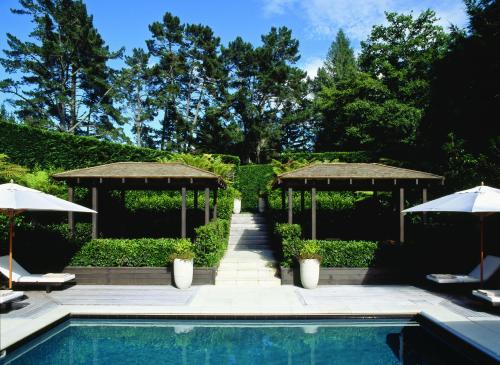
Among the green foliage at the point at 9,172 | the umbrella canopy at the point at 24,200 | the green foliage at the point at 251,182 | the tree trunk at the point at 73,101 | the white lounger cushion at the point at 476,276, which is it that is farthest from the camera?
the tree trunk at the point at 73,101

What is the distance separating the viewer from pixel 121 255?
1215 cm

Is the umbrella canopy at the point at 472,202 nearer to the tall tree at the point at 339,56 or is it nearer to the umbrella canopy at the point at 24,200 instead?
the umbrella canopy at the point at 24,200

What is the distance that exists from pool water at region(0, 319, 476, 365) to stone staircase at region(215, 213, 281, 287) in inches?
153

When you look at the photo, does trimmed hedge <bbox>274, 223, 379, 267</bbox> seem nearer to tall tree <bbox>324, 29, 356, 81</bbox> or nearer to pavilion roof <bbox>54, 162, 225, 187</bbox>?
pavilion roof <bbox>54, 162, 225, 187</bbox>

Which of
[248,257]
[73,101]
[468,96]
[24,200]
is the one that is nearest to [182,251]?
[248,257]

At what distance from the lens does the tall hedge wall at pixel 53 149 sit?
18.8 meters

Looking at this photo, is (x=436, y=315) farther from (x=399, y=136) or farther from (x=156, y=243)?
(x=399, y=136)

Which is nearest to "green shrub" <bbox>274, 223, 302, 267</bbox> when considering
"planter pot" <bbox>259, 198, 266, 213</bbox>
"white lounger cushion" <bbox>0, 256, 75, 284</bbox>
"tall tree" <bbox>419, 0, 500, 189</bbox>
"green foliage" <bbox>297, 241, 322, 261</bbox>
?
"green foliage" <bbox>297, 241, 322, 261</bbox>

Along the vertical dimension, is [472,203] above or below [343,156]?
below

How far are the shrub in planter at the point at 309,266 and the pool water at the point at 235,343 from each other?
2744 millimetres

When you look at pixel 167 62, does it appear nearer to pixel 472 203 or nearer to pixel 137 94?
pixel 137 94

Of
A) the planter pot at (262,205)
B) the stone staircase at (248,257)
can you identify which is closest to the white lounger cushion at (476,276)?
the stone staircase at (248,257)

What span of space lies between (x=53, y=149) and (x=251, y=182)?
13.2 meters

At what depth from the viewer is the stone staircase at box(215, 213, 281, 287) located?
1262 centimetres
